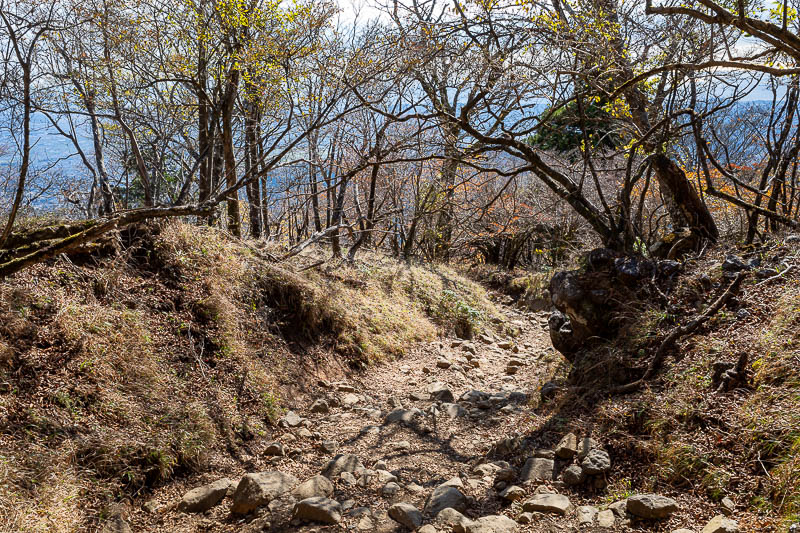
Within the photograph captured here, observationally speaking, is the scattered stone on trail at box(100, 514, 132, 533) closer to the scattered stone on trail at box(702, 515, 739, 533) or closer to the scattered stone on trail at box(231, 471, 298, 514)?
the scattered stone on trail at box(231, 471, 298, 514)

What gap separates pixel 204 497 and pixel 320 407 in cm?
191

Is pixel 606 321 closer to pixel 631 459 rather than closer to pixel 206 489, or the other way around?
pixel 631 459

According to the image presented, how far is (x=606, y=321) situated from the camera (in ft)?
16.0

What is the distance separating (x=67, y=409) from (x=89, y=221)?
5.71 ft

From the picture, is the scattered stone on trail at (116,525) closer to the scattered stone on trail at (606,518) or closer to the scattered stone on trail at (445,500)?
the scattered stone on trail at (445,500)

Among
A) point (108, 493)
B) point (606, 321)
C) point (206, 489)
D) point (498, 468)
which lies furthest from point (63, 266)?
point (606, 321)

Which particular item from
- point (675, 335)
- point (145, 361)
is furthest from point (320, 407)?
point (675, 335)

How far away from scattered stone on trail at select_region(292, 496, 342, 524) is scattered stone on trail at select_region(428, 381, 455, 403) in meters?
2.65

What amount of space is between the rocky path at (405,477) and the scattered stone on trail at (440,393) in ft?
0.05

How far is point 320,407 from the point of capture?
16.1 feet

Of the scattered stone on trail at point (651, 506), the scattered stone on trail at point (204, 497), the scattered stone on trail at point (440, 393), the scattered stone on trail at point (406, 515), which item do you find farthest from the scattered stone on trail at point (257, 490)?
the scattered stone on trail at point (440, 393)

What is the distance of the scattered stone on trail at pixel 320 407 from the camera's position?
16.0 feet

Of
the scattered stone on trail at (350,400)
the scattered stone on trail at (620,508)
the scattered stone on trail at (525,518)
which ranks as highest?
the scattered stone on trail at (350,400)

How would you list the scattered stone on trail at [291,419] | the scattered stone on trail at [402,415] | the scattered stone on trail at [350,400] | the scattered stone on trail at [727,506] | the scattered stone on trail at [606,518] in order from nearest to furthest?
the scattered stone on trail at [727,506] < the scattered stone on trail at [606,518] < the scattered stone on trail at [291,419] < the scattered stone on trail at [402,415] < the scattered stone on trail at [350,400]
